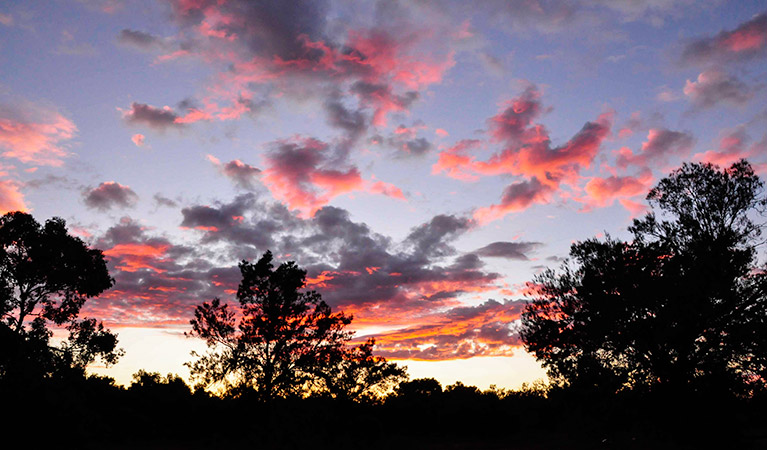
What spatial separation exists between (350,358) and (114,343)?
18865 millimetres

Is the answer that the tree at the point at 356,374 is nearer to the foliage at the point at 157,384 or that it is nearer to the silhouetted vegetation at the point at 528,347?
the silhouetted vegetation at the point at 528,347

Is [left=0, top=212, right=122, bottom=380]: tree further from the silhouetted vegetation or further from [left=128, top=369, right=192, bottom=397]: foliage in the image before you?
[left=128, top=369, right=192, bottom=397]: foliage

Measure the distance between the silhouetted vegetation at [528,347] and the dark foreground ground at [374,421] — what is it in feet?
0.24

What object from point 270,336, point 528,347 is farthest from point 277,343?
point 528,347

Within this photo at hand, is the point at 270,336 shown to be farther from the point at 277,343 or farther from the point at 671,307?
the point at 671,307

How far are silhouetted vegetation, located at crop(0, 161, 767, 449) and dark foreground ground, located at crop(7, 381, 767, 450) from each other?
0.24 ft

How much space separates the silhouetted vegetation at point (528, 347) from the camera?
16.1m

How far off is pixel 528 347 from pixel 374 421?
15123 millimetres

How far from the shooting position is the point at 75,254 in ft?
103

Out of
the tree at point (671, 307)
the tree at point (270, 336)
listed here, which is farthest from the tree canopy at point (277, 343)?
the tree at point (671, 307)

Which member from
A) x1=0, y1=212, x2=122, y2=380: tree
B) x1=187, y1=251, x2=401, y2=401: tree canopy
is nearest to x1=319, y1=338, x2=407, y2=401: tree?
x1=187, y1=251, x2=401, y2=401: tree canopy

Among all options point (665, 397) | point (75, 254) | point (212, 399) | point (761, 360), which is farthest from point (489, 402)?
point (75, 254)

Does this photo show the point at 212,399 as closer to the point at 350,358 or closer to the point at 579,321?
the point at 350,358

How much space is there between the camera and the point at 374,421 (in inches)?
1451
